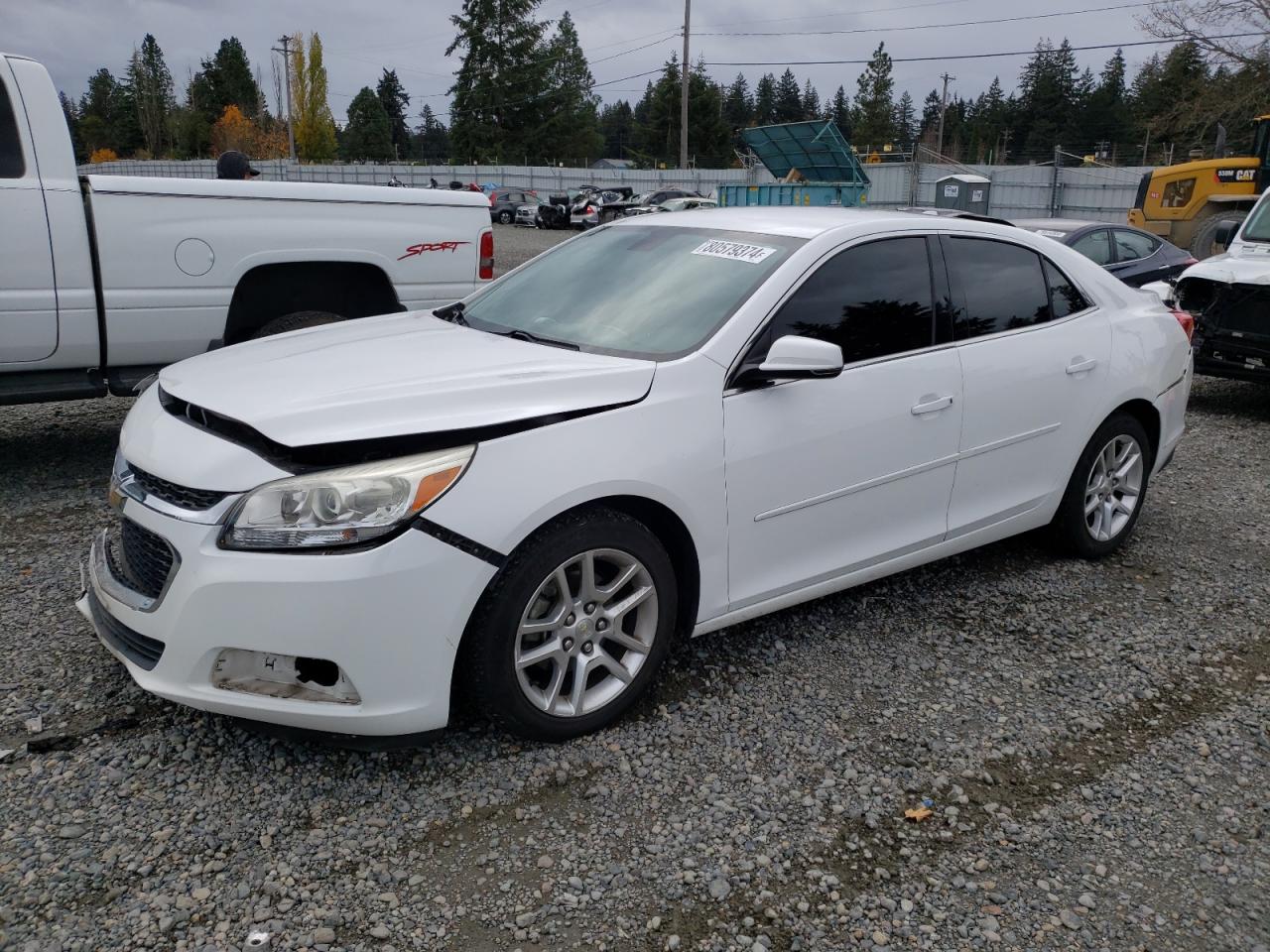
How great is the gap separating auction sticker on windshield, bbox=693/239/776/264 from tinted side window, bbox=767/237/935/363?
0.71 ft

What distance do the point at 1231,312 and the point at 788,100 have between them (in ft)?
413

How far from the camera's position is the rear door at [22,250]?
509cm

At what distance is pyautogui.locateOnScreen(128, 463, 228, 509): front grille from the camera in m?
2.78

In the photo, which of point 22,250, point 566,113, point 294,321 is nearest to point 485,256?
point 294,321

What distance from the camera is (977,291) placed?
420 cm

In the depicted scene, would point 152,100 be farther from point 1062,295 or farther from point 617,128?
point 1062,295

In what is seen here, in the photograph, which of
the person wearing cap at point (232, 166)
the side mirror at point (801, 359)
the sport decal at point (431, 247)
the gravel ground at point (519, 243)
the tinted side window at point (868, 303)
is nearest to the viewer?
the side mirror at point (801, 359)

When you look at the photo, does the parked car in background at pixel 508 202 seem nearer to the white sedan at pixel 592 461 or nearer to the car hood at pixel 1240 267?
the car hood at pixel 1240 267

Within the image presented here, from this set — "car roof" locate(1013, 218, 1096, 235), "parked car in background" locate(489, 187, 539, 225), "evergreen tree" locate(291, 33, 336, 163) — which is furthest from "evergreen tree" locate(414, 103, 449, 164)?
"car roof" locate(1013, 218, 1096, 235)

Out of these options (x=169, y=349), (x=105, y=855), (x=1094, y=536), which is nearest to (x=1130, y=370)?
Result: (x=1094, y=536)

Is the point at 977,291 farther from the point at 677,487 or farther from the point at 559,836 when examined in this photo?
the point at 559,836

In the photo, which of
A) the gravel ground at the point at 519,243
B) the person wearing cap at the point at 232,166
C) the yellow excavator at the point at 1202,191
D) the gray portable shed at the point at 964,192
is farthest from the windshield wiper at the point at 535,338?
the gray portable shed at the point at 964,192

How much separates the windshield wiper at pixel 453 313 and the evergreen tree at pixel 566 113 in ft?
229

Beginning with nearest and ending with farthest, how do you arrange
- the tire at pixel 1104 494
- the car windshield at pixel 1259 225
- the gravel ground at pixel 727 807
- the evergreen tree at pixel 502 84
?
the gravel ground at pixel 727 807
the tire at pixel 1104 494
the car windshield at pixel 1259 225
the evergreen tree at pixel 502 84
